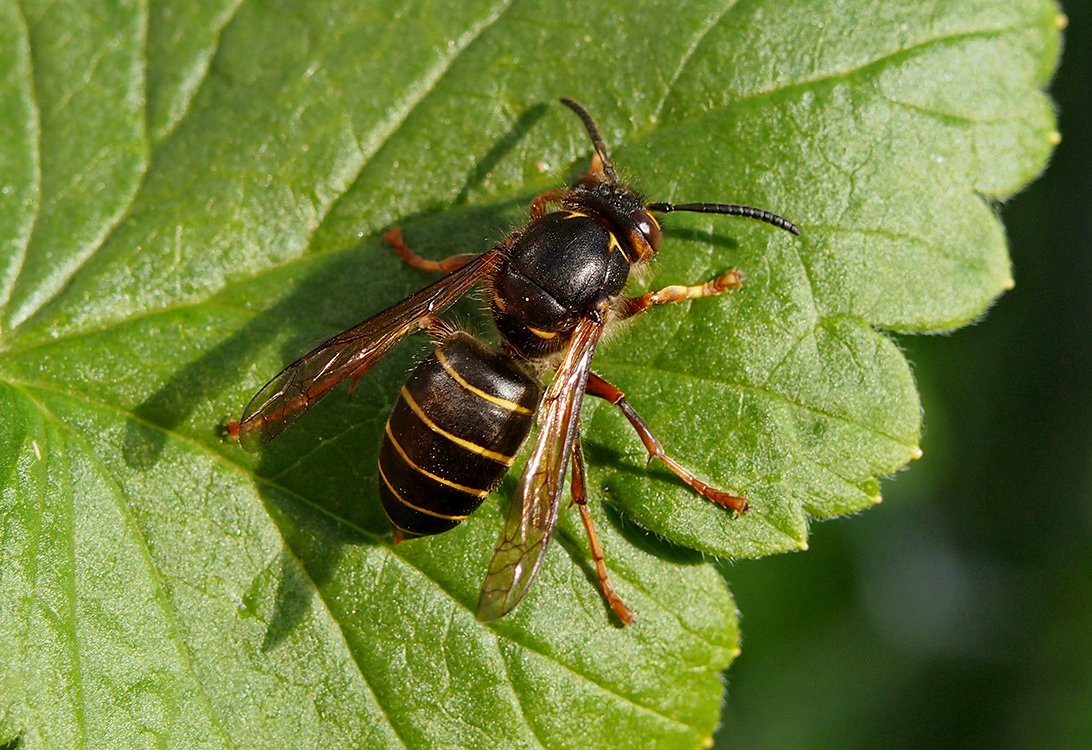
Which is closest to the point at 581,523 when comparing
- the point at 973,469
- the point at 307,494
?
the point at 307,494

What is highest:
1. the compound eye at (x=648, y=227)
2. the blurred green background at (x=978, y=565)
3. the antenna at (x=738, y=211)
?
the antenna at (x=738, y=211)

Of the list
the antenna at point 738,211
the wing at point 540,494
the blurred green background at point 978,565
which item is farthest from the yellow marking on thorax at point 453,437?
the blurred green background at point 978,565

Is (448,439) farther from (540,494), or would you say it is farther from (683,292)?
(683,292)

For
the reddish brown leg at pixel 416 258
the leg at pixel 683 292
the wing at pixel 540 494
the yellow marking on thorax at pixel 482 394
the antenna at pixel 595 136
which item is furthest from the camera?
the reddish brown leg at pixel 416 258

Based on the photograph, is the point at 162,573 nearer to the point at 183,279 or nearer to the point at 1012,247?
the point at 183,279

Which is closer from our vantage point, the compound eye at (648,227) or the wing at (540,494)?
the wing at (540,494)

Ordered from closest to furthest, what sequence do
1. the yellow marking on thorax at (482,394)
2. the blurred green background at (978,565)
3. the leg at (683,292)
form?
1. the yellow marking on thorax at (482,394)
2. the leg at (683,292)
3. the blurred green background at (978,565)

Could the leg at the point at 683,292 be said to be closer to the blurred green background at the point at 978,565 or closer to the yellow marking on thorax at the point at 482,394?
the yellow marking on thorax at the point at 482,394

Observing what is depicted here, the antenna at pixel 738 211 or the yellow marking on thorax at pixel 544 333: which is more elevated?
the antenna at pixel 738 211

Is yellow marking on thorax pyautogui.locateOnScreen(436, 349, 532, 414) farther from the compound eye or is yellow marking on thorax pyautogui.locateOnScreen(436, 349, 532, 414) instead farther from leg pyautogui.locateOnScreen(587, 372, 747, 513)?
the compound eye
